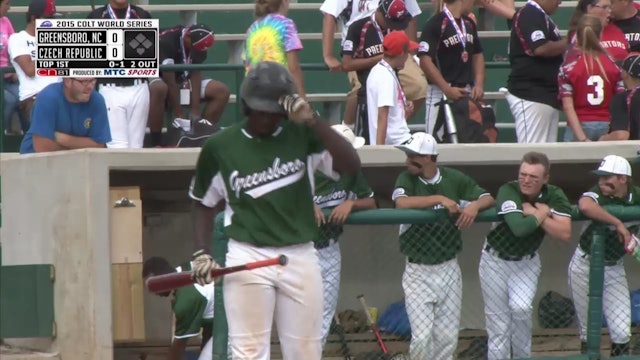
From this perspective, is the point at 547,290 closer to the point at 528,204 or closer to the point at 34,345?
the point at 528,204

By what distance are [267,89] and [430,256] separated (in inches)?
109

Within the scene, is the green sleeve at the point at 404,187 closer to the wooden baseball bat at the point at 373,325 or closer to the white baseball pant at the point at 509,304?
the white baseball pant at the point at 509,304

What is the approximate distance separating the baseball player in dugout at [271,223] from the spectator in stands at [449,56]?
431 cm

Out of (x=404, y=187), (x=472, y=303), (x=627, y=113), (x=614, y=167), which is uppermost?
(x=627, y=113)

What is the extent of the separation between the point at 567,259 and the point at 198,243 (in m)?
5.16

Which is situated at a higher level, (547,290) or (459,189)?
(459,189)

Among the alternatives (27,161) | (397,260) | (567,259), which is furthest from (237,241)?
(567,259)

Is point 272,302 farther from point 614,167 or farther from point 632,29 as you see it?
point 632,29

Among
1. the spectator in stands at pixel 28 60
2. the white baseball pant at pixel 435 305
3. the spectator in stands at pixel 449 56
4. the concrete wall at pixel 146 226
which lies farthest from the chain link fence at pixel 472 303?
the spectator in stands at pixel 28 60

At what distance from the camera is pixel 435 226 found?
8.54m

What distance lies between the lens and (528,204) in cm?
840

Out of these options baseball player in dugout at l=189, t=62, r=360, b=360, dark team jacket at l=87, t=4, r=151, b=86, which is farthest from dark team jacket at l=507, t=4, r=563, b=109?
baseball player in dugout at l=189, t=62, r=360, b=360

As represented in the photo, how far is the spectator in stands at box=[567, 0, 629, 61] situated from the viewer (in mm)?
10797
